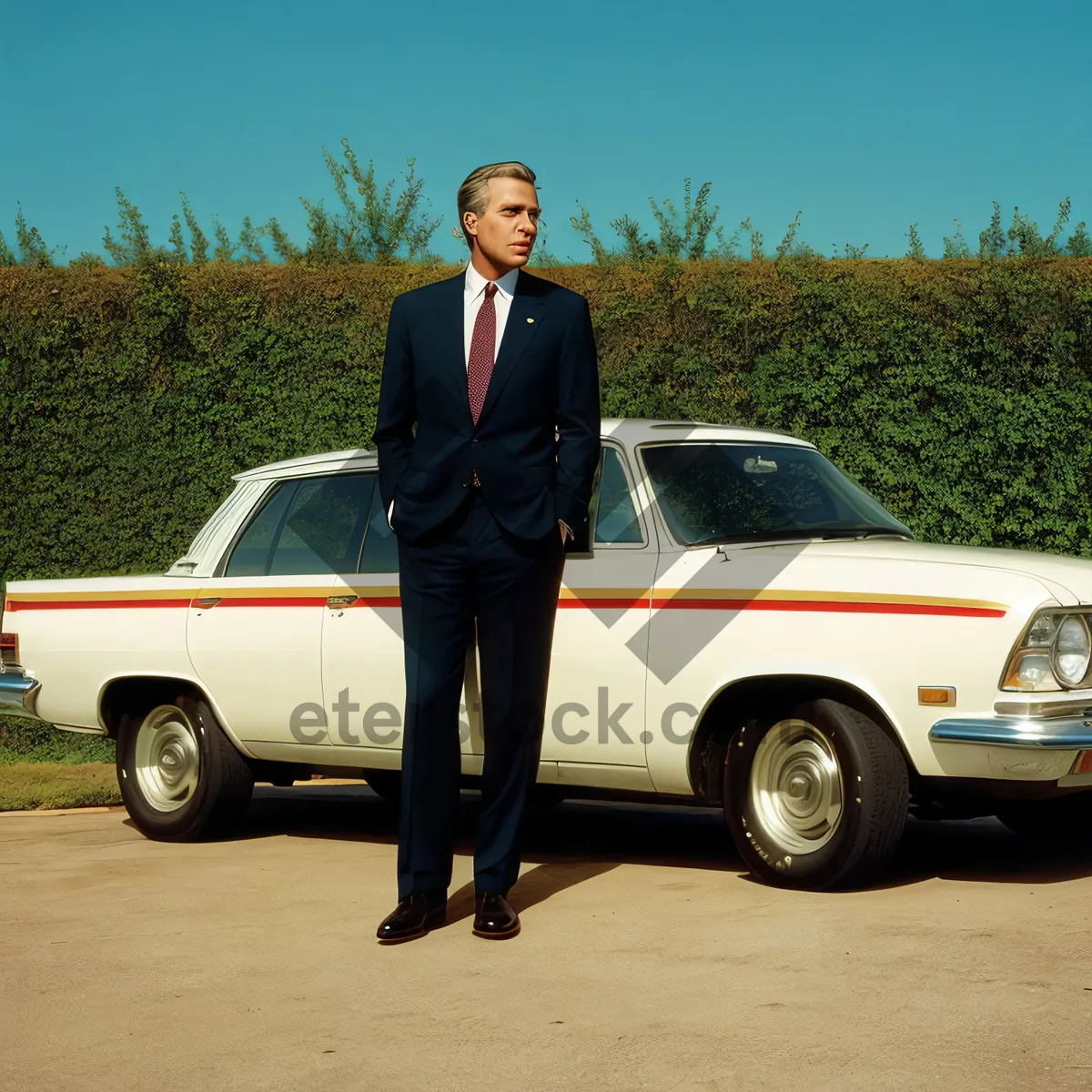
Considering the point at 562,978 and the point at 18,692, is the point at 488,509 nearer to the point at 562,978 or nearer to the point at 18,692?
the point at 562,978

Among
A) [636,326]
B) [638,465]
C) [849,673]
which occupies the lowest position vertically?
[849,673]

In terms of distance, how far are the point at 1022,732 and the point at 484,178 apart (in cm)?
255

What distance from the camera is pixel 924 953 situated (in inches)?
173

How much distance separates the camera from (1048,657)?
5.05m

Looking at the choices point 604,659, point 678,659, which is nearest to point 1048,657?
point 678,659

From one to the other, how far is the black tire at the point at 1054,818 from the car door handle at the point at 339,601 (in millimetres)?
2791

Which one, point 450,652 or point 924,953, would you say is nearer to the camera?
point 924,953

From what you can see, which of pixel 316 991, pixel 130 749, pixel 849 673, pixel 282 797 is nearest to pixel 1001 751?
pixel 849 673

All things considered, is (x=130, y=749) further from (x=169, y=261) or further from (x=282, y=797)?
(x=169, y=261)

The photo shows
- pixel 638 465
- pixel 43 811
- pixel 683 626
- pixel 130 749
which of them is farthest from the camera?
pixel 43 811

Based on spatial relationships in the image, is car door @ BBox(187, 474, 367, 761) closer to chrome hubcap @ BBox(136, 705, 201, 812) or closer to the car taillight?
chrome hubcap @ BBox(136, 705, 201, 812)

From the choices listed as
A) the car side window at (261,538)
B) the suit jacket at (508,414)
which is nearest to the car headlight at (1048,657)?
the suit jacket at (508,414)

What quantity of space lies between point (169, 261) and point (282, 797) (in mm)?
4274

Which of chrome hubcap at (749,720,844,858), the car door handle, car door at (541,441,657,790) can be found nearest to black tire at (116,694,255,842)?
the car door handle
